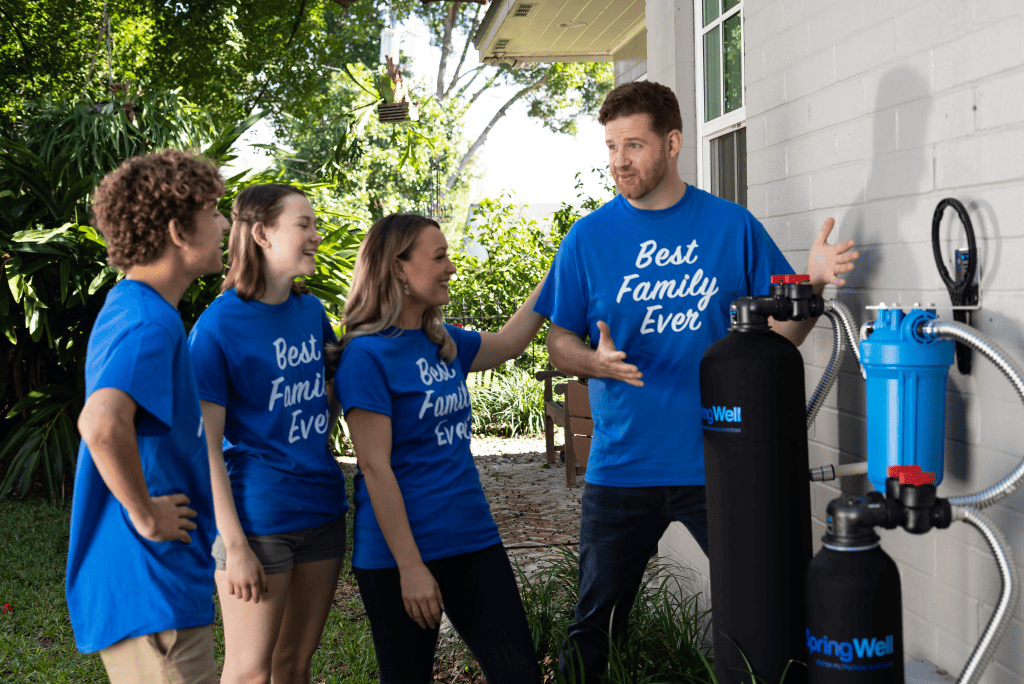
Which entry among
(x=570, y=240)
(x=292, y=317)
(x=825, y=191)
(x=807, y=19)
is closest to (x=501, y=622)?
(x=292, y=317)

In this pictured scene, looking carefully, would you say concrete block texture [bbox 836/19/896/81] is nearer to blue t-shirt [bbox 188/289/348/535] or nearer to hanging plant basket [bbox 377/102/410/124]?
blue t-shirt [bbox 188/289/348/535]

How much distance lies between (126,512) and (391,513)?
649mm

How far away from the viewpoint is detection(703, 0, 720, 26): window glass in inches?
161

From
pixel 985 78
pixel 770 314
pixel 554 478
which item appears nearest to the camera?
pixel 985 78

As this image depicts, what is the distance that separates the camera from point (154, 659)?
1.91 metres

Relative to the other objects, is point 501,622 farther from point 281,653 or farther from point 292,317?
point 292,317

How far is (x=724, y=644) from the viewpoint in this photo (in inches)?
91.5

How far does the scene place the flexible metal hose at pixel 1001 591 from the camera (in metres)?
1.92

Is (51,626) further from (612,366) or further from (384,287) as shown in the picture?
(612,366)

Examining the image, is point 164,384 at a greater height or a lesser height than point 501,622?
greater

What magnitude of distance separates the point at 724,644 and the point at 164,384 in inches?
61.6

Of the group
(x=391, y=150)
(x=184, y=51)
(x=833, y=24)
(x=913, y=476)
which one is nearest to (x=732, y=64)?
(x=833, y=24)

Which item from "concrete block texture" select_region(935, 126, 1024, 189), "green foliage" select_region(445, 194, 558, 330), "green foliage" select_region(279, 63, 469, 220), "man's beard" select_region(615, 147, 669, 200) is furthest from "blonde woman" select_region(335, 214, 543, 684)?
"green foliage" select_region(279, 63, 469, 220)

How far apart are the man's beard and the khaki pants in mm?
1783
